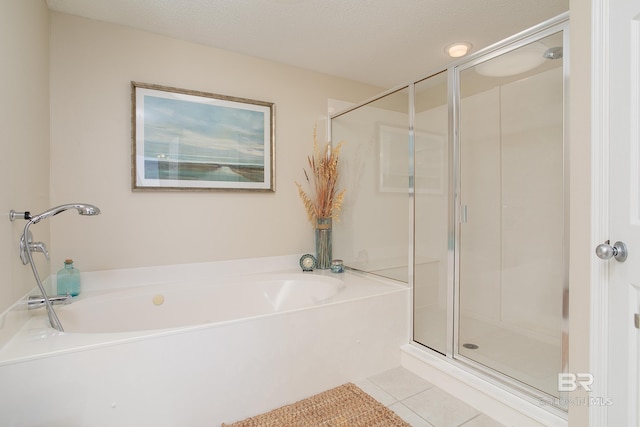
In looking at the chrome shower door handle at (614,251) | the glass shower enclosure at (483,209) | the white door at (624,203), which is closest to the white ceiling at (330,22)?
the glass shower enclosure at (483,209)

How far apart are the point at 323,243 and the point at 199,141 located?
133cm

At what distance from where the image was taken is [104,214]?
213cm

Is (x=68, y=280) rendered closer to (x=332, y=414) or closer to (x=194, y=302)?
(x=194, y=302)

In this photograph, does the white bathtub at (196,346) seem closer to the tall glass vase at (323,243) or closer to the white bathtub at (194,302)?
the white bathtub at (194,302)

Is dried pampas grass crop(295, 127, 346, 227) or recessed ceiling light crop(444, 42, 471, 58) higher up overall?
recessed ceiling light crop(444, 42, 471, 58)

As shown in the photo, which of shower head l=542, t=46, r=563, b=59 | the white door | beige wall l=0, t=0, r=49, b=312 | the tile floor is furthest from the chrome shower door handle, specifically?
beige wall l=0, t=0, r=49, b=312

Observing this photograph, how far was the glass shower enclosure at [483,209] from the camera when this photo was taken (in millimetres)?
1771

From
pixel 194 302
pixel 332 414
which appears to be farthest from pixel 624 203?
pixel 194 302

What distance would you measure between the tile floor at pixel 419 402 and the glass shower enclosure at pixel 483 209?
0.73ft

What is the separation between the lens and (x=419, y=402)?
179 centimetres

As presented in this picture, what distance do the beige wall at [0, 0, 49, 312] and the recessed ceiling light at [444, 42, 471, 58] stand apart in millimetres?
2617

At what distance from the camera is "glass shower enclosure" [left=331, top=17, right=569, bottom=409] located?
177 centimetres

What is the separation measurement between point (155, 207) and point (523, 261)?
2626mm

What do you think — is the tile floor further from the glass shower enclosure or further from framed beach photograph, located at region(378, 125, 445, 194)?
framed beach photograph, located at region(378, 125, 445, 194)
